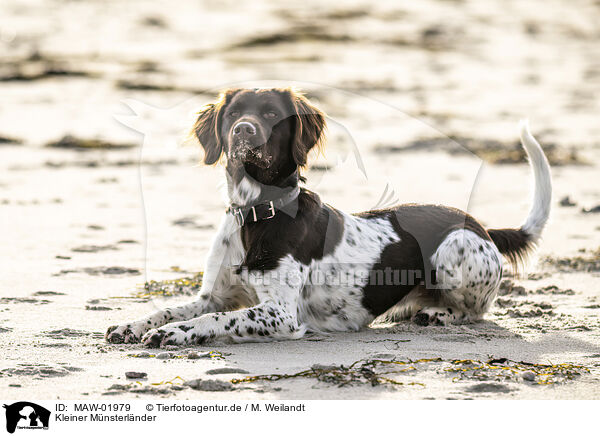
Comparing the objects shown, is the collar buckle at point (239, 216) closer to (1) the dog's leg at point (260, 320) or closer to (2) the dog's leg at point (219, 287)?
(2) the dog's leg at point (219, 287)

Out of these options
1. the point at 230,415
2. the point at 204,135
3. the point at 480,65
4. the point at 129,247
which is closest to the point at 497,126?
the point at 480,65

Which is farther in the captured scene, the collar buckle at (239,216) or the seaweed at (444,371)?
the collar buckle at (239,216)

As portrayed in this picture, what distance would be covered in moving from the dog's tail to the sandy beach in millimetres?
129

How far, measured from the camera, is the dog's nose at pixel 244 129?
16.4 ft

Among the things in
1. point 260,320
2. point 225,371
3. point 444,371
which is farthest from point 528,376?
point 260,320

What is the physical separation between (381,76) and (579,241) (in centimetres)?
1114

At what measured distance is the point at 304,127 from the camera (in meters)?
5.42

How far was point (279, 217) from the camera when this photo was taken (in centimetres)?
527

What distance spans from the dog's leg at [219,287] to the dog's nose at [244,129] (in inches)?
22.9

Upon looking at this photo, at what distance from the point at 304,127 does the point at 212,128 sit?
1.78 feet

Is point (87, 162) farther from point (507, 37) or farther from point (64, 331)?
point (507, 37)

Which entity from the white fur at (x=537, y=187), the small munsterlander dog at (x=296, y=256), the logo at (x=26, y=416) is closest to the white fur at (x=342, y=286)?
the small munsterlander dog at (x=296, y=256)

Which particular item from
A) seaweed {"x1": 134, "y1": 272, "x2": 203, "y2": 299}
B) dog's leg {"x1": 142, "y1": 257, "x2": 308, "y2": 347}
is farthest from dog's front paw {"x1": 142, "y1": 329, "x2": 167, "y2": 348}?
seaweed {"x1": 134, "y1": 272, "x2": 203, "y2": 299}

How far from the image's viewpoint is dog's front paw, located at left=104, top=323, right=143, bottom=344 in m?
4.91
